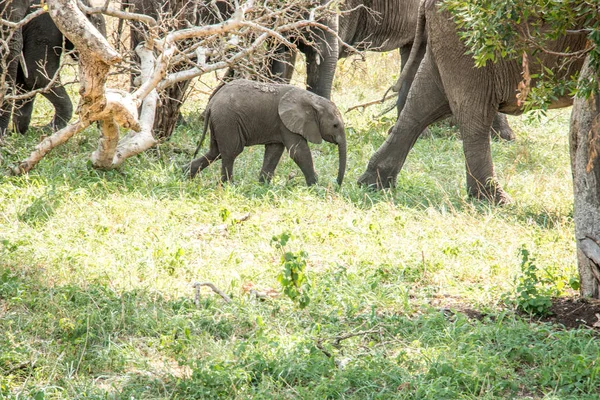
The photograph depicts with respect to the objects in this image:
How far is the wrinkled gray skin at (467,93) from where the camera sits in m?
7.39

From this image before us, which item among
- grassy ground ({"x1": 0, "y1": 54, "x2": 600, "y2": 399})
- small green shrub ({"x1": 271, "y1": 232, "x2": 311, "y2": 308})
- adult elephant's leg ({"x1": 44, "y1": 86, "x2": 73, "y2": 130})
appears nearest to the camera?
grassy ground ({"x1": 0, "y1": 54, "x2": 600, "y2": 399})

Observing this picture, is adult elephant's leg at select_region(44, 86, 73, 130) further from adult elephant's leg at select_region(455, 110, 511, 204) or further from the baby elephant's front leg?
adult elephant's leg at select_region(455, 110, 511, 204)

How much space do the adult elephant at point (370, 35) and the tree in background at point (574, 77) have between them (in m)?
5.67

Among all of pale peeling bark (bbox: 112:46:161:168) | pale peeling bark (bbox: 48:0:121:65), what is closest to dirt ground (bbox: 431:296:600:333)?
pale peeling bark (bbox: 48:0:121:65)

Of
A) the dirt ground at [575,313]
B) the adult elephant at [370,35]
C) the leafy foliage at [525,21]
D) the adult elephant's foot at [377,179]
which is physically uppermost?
the leafy foliage at [525,21]

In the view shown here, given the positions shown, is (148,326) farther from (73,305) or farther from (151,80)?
(151,80)

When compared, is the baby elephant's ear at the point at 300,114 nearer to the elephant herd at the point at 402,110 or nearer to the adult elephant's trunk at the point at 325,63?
the elephant herd at the point at 402,110

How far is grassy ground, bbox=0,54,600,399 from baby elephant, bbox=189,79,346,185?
0.75 feet

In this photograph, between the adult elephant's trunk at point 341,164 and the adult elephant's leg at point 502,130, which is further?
the adult elephant's leg at point 502,130

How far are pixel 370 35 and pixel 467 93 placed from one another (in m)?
4.30

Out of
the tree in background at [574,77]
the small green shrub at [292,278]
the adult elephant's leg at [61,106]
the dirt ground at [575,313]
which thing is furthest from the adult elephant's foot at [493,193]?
the adult elephant's leg at [61,106]

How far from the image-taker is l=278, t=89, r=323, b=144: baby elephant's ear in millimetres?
8289

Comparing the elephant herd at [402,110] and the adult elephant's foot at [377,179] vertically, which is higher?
the elephant herd at [402,110]

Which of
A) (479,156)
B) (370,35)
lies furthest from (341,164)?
(370,35)
